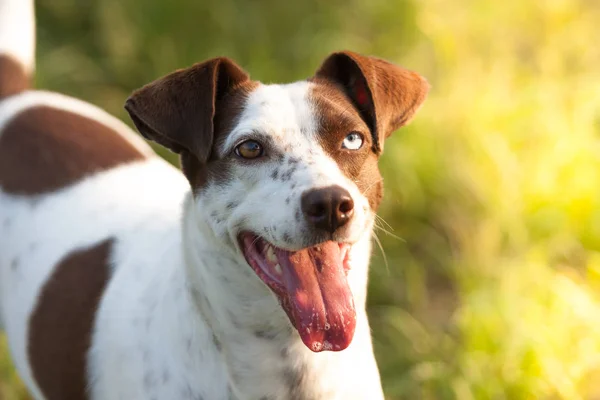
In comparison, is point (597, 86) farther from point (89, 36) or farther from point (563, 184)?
point (89, 36)

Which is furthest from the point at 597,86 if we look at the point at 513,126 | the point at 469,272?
the point at 469,272

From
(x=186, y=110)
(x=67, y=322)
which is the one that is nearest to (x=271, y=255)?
(x=186, y=110)

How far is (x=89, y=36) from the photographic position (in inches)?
268

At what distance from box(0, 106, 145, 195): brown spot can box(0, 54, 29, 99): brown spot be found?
303mm

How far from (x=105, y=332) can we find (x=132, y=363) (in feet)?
0.71

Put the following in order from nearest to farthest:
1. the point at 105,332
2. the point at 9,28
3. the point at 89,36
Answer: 1. the point at 105,332
2. the point at 9,28
3. the point at 89,36

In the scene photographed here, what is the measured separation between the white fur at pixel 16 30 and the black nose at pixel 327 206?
2242mm

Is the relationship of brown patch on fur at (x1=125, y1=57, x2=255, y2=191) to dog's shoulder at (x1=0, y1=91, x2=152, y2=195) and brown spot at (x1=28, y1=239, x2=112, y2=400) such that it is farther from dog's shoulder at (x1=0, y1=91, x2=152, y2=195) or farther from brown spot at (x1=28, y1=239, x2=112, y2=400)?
dog's shoulder at (x1=0, y1=91, x2=152, y2=195)

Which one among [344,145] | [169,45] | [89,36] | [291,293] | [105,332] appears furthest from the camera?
[89,36]

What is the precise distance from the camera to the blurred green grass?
4016mm

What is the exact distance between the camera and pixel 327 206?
242 cm

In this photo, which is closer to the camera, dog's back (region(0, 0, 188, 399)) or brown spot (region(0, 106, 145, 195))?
dog's back (region(0, 0, 188, 399))

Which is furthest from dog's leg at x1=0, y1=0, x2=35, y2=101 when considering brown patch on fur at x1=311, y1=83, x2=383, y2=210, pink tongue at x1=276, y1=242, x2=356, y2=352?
pink tongue at x1=276, y1=242, x2=356, y2=352

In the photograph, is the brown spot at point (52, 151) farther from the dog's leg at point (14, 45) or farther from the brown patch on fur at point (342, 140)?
the brown patch on fur at point (342, 140)
